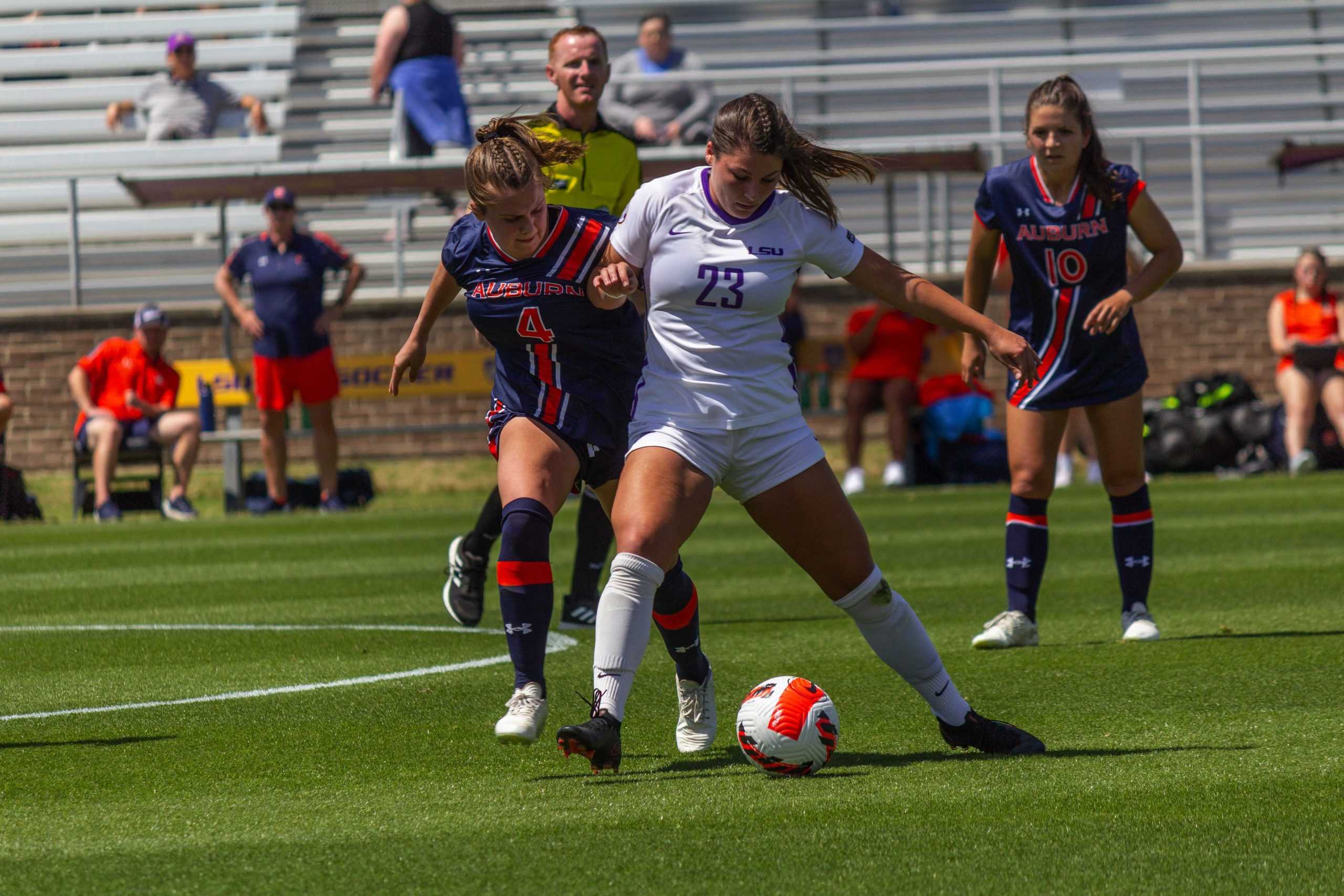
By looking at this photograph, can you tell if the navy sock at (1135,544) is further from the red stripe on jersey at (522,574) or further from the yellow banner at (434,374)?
the yellow banner at (434,374)

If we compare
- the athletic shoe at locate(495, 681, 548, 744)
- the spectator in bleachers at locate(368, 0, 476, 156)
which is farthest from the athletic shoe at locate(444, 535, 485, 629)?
the spectator in bleachers at locate(368, 0, 476, 156)

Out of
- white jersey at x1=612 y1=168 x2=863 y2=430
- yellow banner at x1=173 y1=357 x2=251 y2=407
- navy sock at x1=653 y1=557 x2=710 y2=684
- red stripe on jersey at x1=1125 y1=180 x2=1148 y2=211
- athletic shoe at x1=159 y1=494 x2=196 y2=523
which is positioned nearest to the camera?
white jersey at x1=612 y1=168 x2=863 y2=430

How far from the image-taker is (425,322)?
18.6 feet

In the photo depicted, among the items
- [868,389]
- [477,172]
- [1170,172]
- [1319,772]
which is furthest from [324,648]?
[1170,172]

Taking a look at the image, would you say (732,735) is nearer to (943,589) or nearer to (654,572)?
(654,572)

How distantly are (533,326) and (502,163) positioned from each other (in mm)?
579

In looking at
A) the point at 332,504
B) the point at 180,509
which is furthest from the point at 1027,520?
the point at 180,509

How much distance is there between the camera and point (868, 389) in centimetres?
1642

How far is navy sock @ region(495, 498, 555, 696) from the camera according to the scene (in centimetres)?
492

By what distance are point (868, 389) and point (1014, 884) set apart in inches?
519

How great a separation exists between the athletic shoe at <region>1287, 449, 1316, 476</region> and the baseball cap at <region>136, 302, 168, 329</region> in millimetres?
10212

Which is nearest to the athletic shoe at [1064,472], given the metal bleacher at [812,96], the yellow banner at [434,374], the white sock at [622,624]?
the metal bleacher at [812,96]

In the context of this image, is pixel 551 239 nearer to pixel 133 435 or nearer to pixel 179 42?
pixel 133 435

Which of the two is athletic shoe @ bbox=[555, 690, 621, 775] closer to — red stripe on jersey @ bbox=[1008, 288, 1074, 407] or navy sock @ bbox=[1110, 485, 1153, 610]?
red stripe on jersey @ bbox=[1008, 288, 1074, 407]
